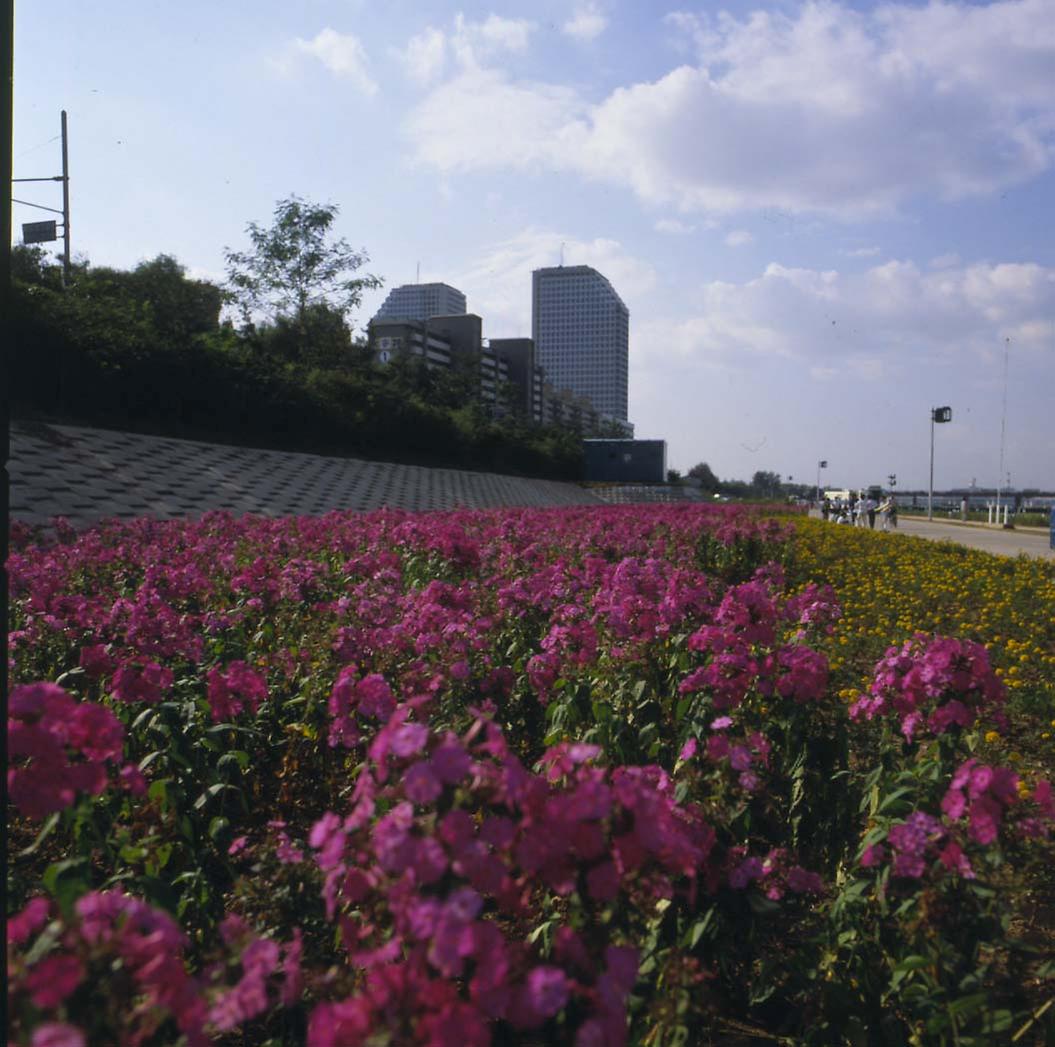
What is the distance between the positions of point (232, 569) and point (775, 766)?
3678 millimetres

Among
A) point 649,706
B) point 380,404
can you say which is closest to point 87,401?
point 380,404

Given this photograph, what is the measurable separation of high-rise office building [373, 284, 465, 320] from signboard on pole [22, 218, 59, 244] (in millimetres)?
143166

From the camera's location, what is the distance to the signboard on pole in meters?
19.0

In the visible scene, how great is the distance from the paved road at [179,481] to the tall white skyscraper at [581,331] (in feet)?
474

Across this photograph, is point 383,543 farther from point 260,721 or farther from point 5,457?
point 5,457

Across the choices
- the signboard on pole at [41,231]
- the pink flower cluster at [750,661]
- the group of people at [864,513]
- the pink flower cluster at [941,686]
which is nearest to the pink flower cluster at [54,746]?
the pink flower cluster at [750,661]

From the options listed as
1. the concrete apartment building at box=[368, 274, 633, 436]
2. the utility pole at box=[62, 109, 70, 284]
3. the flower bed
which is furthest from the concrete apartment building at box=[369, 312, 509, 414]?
the flower bed

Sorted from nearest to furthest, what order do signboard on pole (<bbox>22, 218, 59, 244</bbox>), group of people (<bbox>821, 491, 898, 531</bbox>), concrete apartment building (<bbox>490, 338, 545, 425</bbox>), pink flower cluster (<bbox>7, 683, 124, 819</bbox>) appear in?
pink flower cluster (<bbox>7, 683, 124, 819</bbox>) → signboard on pole (<bbox>22, 218, 59, 244</bbox>) → group of people (<bbox>821, 491, 898, 531</bbox>) → concrete apartment building (<bbox>490, 338, 545, 425</bbox>)

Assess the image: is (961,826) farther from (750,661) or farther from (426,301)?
(426,301)

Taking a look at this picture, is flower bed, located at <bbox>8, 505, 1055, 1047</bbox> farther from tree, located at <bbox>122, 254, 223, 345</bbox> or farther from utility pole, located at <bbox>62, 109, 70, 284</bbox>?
tree, located at <bbox>122, 254, 223, 345</bbox>

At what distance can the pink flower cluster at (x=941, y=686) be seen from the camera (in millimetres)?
2461

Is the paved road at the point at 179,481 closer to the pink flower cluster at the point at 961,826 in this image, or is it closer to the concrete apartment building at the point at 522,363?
the pink flower cluster at the point at 961,826

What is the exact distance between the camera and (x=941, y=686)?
8.21 feet

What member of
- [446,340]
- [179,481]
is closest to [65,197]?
[179,481]
